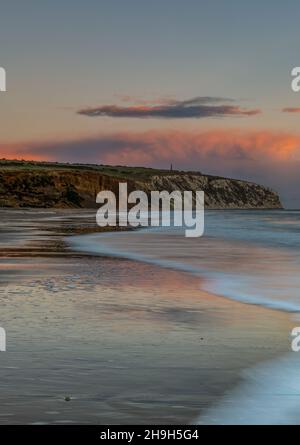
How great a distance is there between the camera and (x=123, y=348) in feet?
33.3

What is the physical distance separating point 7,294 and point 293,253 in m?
18.1

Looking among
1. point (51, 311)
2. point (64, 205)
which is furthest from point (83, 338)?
point (64, 205)

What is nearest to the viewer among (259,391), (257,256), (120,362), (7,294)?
(259,391)

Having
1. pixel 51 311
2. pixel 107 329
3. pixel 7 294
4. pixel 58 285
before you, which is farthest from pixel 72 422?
pixel 58 285

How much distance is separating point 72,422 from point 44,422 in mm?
249

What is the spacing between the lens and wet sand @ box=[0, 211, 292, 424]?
743 cm

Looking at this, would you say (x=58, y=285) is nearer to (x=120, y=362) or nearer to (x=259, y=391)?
(x=120, y=362)

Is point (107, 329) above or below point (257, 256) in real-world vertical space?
below

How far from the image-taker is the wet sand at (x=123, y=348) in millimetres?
7430

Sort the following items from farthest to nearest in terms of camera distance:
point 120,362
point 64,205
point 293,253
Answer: point 64,205, point 293,253, point 120,362

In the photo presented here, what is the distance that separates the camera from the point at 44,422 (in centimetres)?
684

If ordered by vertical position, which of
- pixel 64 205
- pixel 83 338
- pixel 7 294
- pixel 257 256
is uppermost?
pixel 64 205

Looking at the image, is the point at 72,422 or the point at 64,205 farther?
the point at 64,205

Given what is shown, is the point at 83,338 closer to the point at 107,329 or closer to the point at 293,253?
the point at 107,329
